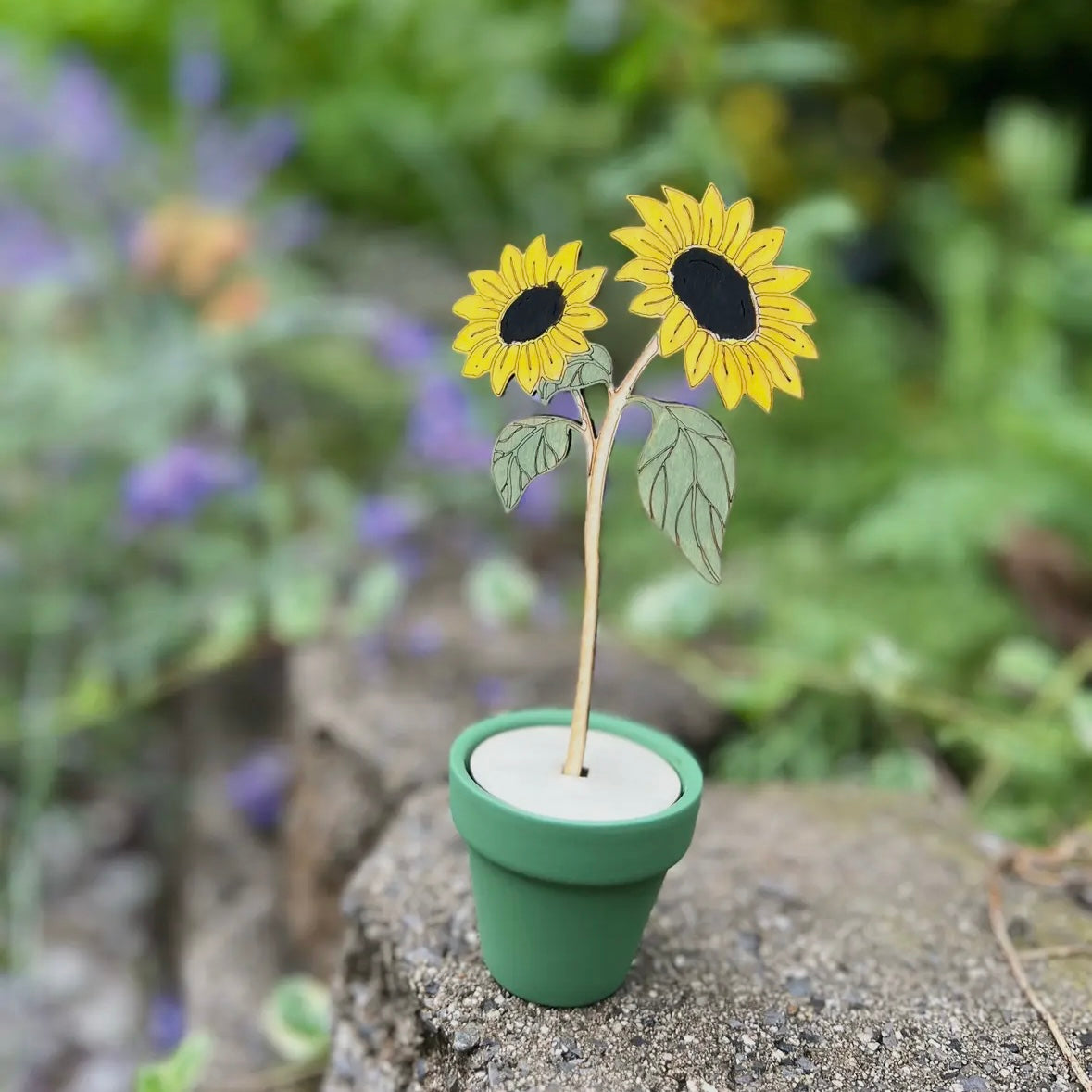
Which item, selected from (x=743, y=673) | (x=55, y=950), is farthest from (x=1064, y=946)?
(x=55, y=950)

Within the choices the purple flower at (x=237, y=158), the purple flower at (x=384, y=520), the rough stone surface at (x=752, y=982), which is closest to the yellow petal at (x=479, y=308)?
the rough stone surface at (x=752, y=982)

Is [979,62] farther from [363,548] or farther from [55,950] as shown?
[55,950]

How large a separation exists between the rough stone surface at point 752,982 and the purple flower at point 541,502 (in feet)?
2.61

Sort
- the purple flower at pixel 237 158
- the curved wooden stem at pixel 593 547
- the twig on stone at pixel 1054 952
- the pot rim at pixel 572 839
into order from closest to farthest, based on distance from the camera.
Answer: the pot rim at pixel 572 839 → the curved wooden stem at pixel 593 547 → the twig on stone at pixel 1054 952 → the purple flower at pixel 237 158

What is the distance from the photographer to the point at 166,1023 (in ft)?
4.68

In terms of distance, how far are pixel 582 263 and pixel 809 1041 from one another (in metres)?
2.09

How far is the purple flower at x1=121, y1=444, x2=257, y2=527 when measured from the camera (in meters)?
1.65

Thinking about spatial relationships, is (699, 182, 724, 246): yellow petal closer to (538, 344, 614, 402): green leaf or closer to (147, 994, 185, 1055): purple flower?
(538, 344, 614, 402): green leaf

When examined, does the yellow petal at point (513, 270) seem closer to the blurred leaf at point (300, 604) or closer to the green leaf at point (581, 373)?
the green leaf at point (581, 373)

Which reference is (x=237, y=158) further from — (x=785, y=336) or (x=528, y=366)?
(x=785, y=336)

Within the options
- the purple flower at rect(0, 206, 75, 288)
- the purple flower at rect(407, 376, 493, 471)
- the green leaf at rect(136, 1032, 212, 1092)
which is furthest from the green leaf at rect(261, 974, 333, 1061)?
the purple flower at rect(0, 206, 75, 288)

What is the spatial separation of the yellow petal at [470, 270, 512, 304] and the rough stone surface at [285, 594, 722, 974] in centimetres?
65

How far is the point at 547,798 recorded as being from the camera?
82 centimetres

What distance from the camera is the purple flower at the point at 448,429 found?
5.77 feet
